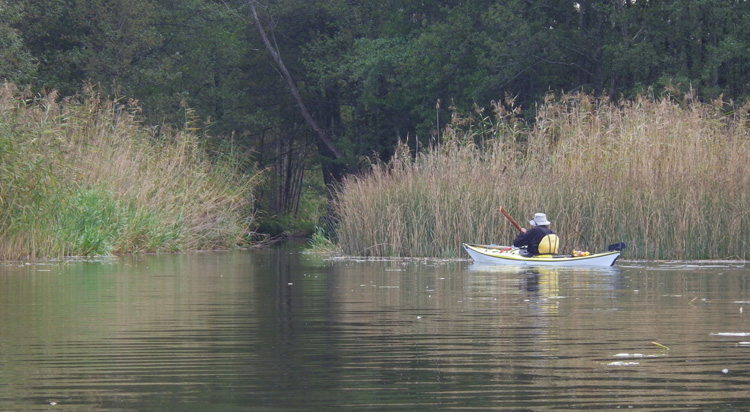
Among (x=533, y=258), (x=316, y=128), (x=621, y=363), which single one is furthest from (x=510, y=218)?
(x=316, y=128)

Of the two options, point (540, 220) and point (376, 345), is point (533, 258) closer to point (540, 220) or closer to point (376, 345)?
point (540, 220)

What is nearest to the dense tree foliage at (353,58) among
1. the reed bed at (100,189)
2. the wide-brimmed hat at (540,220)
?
the reed bed at (100,189)

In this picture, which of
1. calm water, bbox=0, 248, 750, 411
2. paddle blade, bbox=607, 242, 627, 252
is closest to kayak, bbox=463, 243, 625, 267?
paddle blade, bbox=607, 242, 627, 252

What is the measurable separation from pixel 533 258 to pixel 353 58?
2335cm

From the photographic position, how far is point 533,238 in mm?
18125

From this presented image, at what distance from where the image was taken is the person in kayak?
18062 mm

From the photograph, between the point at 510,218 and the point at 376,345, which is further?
the point at 510,218

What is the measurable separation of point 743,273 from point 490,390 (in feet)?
35.3

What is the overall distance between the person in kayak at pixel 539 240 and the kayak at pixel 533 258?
130 millimetres

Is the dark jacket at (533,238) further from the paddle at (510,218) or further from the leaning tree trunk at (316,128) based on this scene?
the leaning tree trunk at (316,128)

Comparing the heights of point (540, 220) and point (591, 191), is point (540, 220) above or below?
below

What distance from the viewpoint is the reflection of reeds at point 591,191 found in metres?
19.3

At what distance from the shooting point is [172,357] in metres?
7.33

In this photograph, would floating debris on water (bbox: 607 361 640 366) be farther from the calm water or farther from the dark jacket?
the dark jacket
